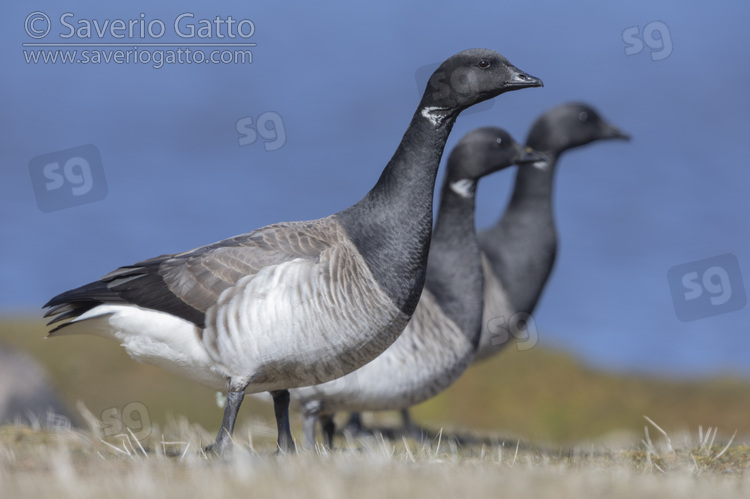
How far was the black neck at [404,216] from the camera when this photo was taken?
6.57 meters

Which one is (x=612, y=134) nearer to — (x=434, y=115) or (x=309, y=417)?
(x=434, y=115)

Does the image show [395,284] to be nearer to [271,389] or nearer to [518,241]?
[271,389]

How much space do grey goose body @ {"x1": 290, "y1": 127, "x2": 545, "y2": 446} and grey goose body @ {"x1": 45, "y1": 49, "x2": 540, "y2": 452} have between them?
4.09ft

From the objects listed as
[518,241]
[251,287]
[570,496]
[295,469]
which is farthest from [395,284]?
[518,241]

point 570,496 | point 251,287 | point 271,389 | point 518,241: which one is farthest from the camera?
point 518,241

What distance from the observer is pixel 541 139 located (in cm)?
1291

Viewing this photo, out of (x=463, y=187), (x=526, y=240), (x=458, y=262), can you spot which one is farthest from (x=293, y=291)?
(x=526, y=240)

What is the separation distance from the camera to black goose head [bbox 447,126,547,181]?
1014cm

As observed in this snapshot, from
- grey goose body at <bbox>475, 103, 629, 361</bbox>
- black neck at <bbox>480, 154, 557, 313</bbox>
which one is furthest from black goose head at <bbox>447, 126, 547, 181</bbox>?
black neck at <bbox>480, 154, 557, 313</bbox>

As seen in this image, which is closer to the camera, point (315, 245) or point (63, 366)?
point (315, 245)

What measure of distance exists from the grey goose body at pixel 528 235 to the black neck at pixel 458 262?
1.58m

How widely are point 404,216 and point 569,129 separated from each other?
694 centimetres

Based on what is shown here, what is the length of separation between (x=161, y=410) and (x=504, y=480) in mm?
12648

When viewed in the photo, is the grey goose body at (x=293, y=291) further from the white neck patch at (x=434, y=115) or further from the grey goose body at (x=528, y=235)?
the grey goose body at (x=528, y=235)
